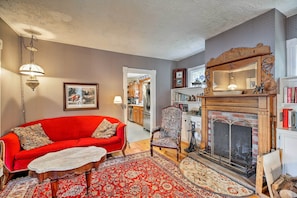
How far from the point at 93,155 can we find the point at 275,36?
3293mm

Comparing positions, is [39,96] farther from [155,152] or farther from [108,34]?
[155,152]

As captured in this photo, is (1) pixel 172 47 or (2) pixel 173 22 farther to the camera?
(1) pixel 172 47

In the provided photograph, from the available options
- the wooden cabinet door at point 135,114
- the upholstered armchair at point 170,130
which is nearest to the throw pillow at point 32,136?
the upholstered armchair at point 170,130

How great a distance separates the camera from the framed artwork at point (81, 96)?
3.53 metres

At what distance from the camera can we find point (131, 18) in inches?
96.1

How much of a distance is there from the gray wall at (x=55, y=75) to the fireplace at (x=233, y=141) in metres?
2.42

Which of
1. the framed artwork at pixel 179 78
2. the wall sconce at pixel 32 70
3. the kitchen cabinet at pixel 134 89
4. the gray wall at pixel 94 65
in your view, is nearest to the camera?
the gray wall at pixel 94 65

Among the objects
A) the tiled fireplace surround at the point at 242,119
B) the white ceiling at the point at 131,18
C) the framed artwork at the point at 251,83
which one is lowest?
the tiled fireplace surround at the point at 242,119

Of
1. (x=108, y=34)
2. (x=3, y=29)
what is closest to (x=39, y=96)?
(x=3, y=29)

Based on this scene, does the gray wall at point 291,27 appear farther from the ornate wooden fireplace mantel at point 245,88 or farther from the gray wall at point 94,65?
the ornate wooden fireplace mantel at point 245,88

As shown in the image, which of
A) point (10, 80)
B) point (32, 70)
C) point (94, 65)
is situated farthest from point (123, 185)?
point (94, 65)

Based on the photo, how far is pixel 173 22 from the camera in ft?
8.47

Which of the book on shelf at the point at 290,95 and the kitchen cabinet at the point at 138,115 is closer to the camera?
the book on shelf at the point at 290,95

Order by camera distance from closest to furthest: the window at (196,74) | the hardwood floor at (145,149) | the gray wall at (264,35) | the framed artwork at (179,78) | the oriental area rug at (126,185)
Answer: the oriental area rug at (126,185)
the gray wall at (264,35)
the hardwood floor at (145,149)
the window at (196,74)
the framed artwork at (179,78)
